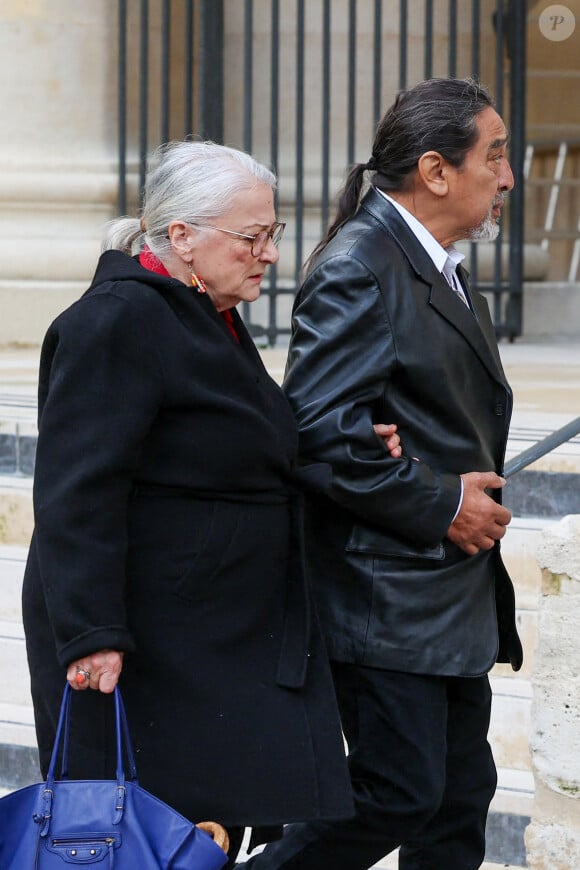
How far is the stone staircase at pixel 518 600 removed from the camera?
3432mm

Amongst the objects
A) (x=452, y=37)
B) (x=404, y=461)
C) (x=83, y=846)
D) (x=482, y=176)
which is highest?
(x=452, y=37)

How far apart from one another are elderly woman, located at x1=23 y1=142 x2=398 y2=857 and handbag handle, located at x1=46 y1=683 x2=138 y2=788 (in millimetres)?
36

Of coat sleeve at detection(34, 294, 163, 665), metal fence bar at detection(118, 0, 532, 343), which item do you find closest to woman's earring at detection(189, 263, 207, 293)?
coat sleeve at detection(34, 294, 163, 665)

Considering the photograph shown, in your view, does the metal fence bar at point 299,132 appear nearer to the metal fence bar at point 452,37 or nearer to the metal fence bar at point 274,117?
the metal fence bar at point 274,117

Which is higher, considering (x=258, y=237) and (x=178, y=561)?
(x=258, y=237)

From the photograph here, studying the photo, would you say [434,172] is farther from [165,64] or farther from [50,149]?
[50,149]

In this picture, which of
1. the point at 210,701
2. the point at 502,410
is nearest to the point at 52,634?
the point at 210,701

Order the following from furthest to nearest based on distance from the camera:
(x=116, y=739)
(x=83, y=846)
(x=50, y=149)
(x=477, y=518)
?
(x=50, y=149) → (x=477, y=518) → (x=116, y=739) → (x=83, y=846)

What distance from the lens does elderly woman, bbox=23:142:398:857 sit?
2.30 m

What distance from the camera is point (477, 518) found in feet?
8.58

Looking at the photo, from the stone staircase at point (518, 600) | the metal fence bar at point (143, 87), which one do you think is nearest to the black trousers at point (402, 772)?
the stone staircase at point (518, 600)

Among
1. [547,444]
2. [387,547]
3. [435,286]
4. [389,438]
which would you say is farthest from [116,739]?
[547,444]

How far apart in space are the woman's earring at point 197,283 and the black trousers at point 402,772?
0.75m

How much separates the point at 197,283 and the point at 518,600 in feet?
6.03
